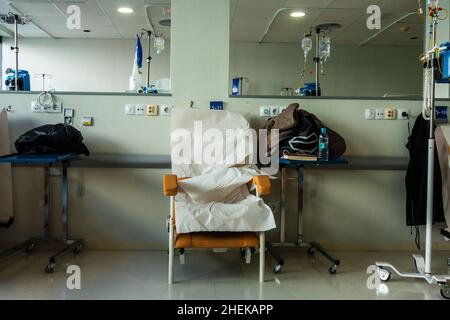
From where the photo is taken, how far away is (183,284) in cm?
255

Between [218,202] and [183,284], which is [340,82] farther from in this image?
[183,284]

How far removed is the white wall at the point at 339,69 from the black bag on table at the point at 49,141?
4187mm

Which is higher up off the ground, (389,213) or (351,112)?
(351,112)

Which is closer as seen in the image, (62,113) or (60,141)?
(60,141)

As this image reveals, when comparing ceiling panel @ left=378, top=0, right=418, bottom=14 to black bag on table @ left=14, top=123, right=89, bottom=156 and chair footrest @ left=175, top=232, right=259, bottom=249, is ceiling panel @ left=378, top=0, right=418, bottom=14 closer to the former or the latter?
chair footrest @ left=175, top=232, right=259, bottom=249

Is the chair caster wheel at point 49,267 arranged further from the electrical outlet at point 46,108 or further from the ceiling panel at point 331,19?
the ceiling panel at point 331,19

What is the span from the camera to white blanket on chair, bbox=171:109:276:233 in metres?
2.44

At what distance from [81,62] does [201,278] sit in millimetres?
5569

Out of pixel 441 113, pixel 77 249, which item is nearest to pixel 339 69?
pixel 441 113

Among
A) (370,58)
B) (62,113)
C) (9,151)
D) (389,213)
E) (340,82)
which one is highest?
(370,58)

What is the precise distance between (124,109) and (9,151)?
37.7 inches

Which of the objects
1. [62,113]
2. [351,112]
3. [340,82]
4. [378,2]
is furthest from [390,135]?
[340,82]
